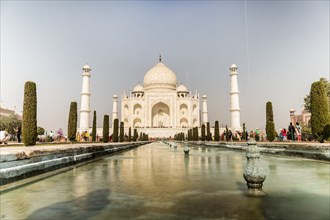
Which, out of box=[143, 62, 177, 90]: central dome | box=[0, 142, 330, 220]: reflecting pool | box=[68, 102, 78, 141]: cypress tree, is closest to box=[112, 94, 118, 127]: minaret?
box=[143, 62, 177, 90]: central dome

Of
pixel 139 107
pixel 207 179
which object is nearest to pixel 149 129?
pixel 139 107

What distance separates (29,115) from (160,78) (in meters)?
46.1

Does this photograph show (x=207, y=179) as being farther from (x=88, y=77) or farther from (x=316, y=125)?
(x=88, y=77)

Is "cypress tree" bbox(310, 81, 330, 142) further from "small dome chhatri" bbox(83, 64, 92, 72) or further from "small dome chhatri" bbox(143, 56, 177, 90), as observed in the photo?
"small dome chhatri" bbox(143, 56, 177, 90)

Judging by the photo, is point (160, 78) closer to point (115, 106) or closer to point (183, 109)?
point (183, 109)

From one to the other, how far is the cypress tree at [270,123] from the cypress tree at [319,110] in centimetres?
506

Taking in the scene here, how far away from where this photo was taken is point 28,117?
1180cm

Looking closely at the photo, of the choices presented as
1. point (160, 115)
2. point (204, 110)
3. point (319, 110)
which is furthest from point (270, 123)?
point (160, 115)

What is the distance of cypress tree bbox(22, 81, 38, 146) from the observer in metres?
11.5

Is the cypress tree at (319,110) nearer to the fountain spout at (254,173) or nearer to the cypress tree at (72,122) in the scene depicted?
the fountain spout at (254,173)

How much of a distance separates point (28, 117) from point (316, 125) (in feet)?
42.7

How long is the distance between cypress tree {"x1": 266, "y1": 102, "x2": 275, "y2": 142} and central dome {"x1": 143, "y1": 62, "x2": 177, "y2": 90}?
125 feet

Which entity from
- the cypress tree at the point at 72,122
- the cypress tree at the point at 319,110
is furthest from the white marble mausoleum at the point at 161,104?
the cypress tree at the point at 319,110

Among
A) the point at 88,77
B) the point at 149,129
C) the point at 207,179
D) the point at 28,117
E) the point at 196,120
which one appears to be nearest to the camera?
the point at 207,179
